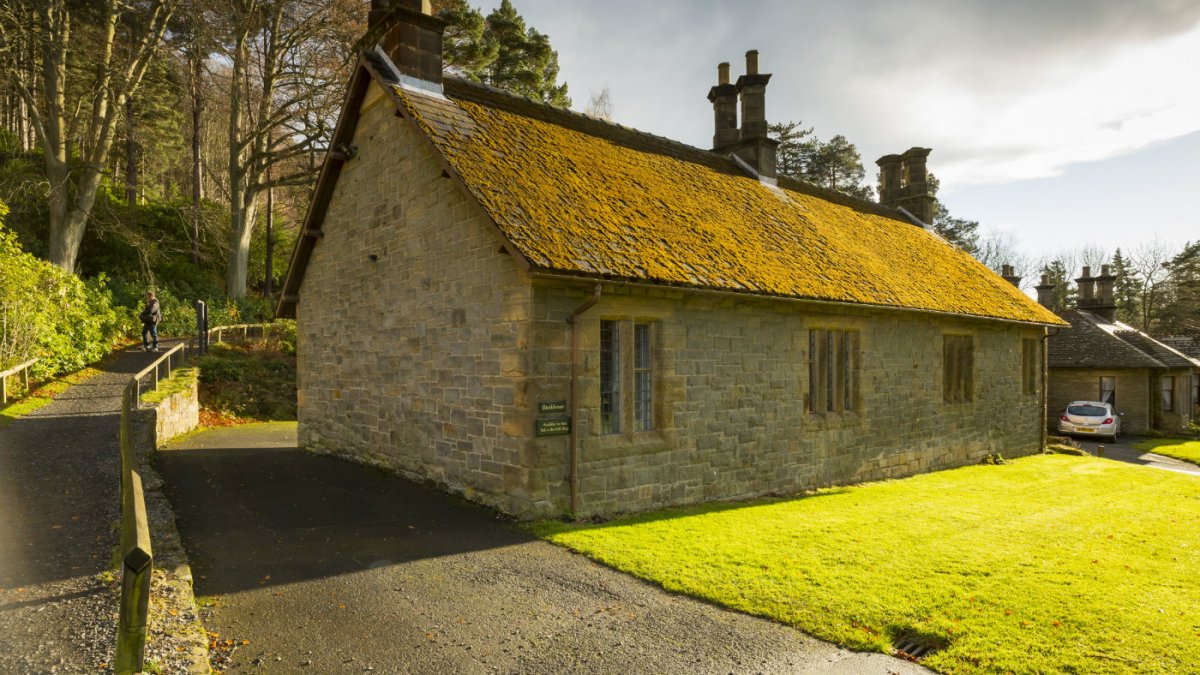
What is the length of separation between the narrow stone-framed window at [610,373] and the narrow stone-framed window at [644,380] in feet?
1.32

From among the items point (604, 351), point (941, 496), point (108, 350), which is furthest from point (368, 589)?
point (108, 350)

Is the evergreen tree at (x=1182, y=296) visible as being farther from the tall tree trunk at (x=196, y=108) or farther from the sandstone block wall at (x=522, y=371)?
the tall tree trunk at (x=196, y=108)

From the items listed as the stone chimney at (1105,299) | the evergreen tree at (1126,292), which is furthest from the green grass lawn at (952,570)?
the evergreen tree at (1126,292)

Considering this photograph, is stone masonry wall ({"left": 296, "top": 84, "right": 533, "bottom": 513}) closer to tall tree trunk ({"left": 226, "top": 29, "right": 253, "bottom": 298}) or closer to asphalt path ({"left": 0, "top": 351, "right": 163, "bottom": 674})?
asphalt path ({"left": 0, "top": 351, "right": 163, "bottom": 674})

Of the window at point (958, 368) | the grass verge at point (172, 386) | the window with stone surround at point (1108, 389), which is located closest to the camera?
the grass verge at point (172, 386)

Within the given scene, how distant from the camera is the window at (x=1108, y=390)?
103ft

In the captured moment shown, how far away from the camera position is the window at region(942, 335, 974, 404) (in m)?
16.9

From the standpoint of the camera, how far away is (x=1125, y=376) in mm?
30984

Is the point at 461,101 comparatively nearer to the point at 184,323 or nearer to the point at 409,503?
the point at 409,503

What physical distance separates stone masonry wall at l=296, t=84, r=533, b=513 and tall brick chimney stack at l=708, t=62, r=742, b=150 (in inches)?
411

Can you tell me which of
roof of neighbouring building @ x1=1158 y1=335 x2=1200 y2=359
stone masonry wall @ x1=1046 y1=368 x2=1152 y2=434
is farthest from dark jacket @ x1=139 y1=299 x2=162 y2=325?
roof of neighbouring building @ x1=1158 y1=335 x2=1200 y2=359

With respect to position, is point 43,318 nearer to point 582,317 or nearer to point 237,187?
point 237,187

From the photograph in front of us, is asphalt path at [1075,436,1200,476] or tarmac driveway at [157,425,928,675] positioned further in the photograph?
asphalt path at [1075,436,1200,476]

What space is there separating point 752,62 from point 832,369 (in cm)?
960
